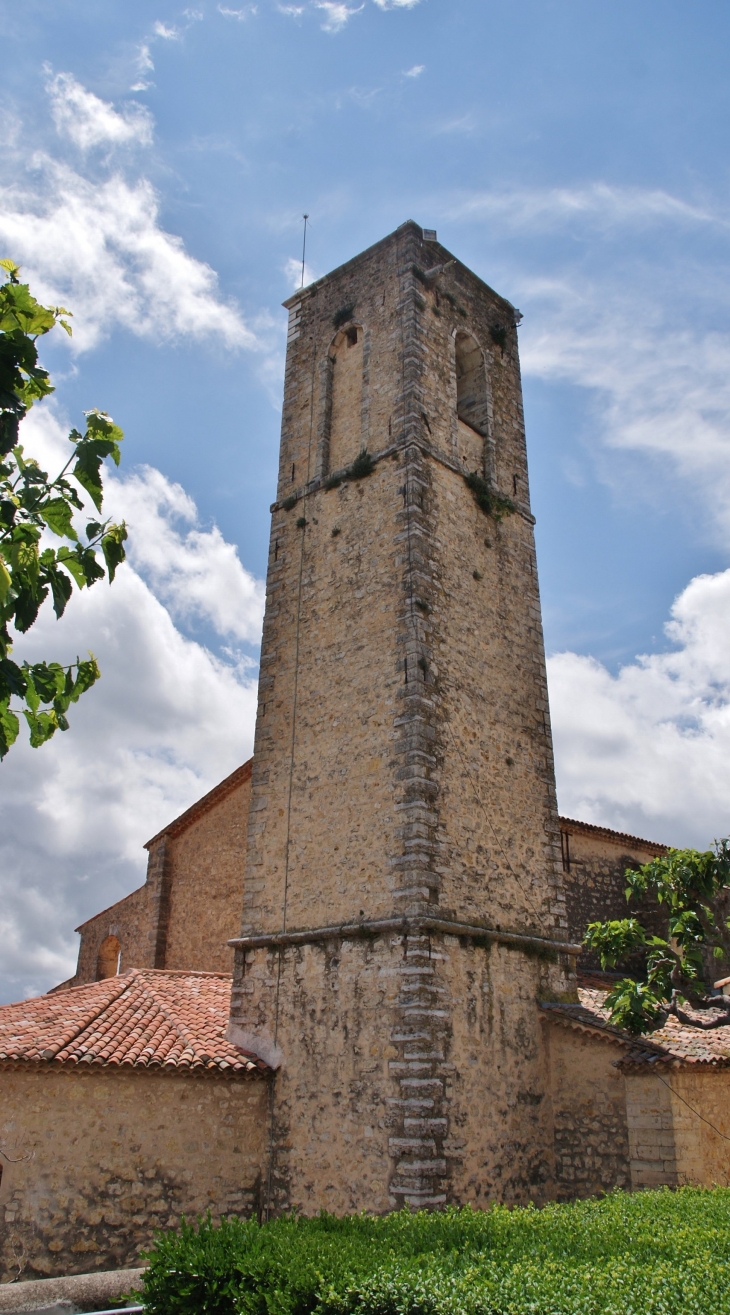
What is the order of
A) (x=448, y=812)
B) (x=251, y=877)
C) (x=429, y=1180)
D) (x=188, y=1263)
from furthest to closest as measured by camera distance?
(x=251, y=877), (x=448, y=812), (x=429, y=1180), (x=188, y=1263)

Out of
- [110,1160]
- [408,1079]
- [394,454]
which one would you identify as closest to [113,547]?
[408,1079]

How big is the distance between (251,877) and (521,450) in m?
8.69

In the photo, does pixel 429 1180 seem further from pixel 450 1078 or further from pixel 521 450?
pixel 521 450

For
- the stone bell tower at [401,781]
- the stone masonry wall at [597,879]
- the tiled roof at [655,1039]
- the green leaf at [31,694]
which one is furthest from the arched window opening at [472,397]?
the green leaf at [31,694]

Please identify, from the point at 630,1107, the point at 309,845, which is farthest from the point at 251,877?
the point at 630,1107

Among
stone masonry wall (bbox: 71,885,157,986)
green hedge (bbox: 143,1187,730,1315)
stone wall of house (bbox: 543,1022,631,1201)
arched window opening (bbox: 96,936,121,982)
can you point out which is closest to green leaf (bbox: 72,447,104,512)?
green hedge (bbox: 143,1187,730,1315)

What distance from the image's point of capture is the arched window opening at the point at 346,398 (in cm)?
1467

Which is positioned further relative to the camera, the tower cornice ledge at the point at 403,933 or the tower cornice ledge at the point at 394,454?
the tower cornice ledge at the point at 394,454

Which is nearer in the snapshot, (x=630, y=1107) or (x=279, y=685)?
(x=630, y=1107)

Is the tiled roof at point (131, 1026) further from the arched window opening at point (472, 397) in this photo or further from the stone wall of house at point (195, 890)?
the arched window opening at point (472, 397)

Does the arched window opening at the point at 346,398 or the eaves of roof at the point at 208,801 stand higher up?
the arched window opening at the point at 346,398

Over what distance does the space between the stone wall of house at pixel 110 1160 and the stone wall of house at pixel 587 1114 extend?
3.72 metres

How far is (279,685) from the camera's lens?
13.8 m

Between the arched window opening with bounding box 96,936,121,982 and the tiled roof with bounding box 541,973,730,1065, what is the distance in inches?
434
